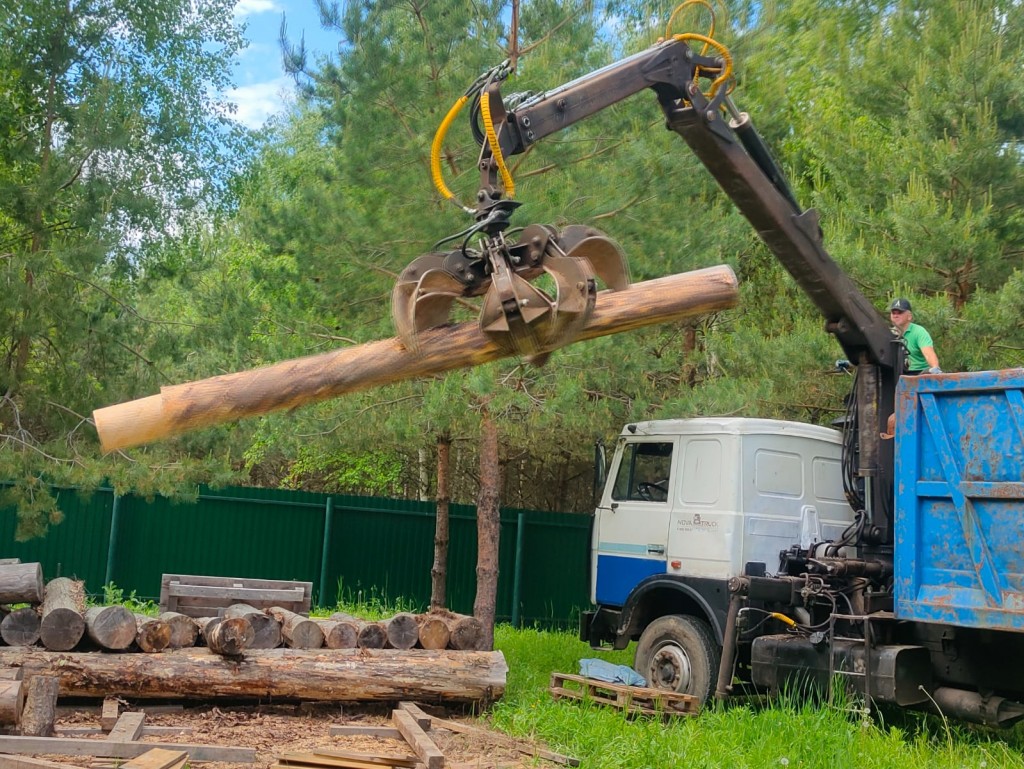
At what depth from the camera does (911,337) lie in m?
8.16

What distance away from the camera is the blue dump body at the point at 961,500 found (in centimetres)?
670

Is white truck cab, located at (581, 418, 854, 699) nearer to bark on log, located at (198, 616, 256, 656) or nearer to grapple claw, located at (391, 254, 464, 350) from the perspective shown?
bark on log, located at (198, 616, 256, 656)

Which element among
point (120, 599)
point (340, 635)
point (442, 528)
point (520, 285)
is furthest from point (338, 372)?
point (120, 599)

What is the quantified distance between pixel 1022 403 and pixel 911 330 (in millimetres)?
1576

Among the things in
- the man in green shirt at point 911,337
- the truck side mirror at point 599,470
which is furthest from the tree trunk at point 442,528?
the man in green shirt at point 911,337

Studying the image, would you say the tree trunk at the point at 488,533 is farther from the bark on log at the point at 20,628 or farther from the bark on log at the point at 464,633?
the bark on log at the point at 20,628

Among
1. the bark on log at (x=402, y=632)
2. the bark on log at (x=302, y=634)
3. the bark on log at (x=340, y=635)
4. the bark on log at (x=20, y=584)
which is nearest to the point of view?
the bark on log at (x=20, y=584)

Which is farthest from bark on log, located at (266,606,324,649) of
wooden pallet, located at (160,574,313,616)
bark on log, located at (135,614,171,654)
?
wooden pallet, located at (160,574,313,616)

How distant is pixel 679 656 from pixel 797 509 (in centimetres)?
163

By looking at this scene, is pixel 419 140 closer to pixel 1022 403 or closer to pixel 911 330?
pixel 911 330

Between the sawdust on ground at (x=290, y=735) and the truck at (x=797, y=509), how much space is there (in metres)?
2.13

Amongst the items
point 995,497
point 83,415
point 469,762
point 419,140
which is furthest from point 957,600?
point 83,415

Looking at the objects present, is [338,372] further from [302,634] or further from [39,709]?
[302,634]

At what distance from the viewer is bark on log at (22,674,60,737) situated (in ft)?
21.3
